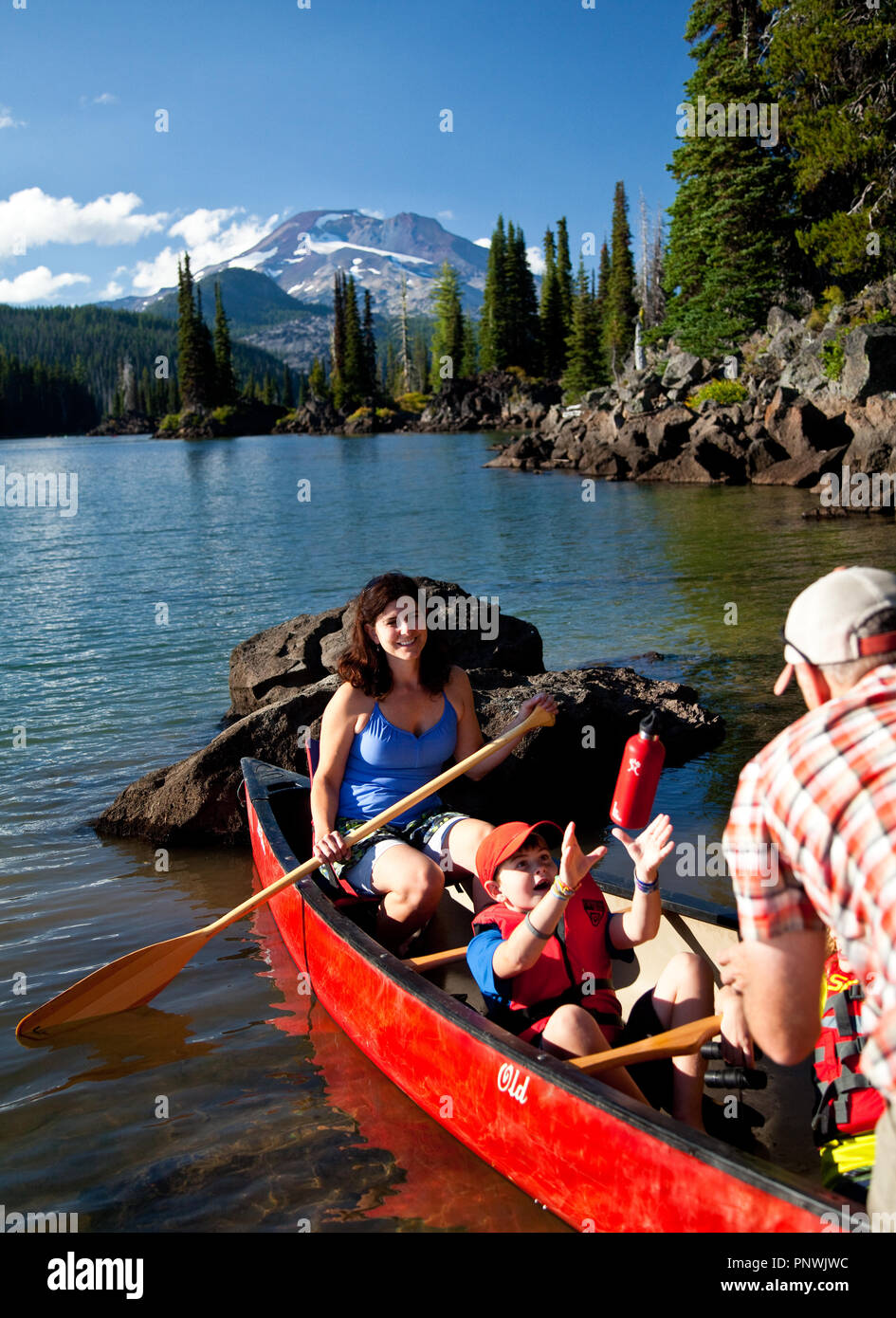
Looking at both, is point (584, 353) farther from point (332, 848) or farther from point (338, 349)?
point (332, 848)

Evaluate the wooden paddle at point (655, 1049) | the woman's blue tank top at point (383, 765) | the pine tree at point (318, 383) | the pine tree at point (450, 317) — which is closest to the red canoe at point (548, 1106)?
the wooden paddle at point (655, 1049)

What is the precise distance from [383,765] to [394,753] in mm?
90

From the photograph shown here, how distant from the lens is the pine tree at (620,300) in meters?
80.4

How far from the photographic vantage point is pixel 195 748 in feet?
33.5

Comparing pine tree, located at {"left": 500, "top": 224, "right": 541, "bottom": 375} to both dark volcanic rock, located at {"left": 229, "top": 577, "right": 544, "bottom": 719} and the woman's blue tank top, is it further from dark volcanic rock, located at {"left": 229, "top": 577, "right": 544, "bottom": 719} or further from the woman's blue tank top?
the woman's blue tank top

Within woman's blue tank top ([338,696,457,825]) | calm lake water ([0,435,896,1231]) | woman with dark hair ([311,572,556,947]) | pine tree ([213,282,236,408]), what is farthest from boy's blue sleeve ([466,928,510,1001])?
pine tree ([213,282,236,408])

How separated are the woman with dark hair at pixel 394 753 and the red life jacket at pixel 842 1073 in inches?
80.7

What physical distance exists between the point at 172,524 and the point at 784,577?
21.5 metres

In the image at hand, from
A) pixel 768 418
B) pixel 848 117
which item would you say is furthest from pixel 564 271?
pixel 768 418

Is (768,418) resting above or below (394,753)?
above

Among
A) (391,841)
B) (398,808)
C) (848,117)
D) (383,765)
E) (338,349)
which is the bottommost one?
(391,841)

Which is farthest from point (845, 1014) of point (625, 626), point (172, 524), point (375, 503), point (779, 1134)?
point (375, 503)

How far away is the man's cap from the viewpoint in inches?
81.9

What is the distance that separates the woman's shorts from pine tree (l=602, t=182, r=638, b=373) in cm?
7541
